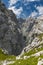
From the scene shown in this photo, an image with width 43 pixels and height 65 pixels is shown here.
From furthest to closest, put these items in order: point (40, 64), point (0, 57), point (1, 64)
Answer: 1. point (0, 57)
2. point (1, 64)
3. point (40, 64)

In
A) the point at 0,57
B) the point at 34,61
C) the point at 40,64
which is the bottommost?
the point at 40,64

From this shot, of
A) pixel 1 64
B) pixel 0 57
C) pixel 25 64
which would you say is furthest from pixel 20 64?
pixel 0 57

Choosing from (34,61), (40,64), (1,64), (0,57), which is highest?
(0,57)

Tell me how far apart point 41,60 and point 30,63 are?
1.40m

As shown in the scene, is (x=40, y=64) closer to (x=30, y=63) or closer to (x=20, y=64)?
(x=30, y=63)

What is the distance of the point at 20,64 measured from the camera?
88.9 feet

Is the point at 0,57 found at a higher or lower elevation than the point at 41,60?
higher

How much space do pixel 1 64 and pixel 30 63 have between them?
945cm

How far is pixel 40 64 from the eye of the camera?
23.9 m

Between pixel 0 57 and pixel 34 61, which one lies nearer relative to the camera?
pixel 34 61

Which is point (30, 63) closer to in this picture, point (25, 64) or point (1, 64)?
point (25, 64)

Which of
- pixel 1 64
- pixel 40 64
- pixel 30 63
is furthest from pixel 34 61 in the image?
pixel 1 64

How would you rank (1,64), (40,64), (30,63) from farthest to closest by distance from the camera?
(1,64)
(30,63)
(40,64)

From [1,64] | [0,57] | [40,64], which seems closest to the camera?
[40,64]
